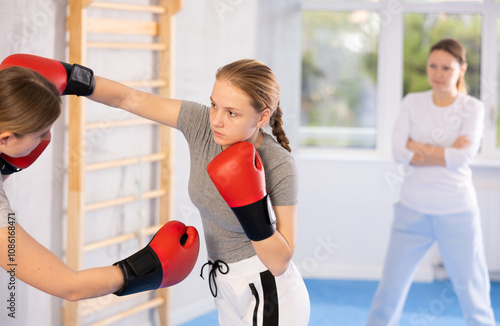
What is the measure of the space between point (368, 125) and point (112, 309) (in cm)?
256

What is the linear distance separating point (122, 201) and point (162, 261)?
147cm

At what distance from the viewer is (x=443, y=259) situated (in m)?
2.99

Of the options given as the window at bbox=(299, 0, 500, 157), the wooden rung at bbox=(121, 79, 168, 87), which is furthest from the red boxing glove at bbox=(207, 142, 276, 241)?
the window at bbox=(299, 0, 500, 157)

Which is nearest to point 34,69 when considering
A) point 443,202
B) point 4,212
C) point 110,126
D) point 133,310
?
point 4,212

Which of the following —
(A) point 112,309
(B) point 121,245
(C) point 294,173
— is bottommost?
(A) point 112,309

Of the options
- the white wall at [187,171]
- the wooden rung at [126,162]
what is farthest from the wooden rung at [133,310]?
the wooden rung at [126,162]

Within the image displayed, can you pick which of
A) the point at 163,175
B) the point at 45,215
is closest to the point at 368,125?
the point at 163,175

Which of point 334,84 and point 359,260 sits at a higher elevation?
point 334,84

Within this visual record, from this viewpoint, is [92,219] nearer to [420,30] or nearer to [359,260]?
[359,260]

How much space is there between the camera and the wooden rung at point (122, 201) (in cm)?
288

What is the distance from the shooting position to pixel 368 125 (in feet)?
15.6

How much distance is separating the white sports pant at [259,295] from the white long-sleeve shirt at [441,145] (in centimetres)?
136

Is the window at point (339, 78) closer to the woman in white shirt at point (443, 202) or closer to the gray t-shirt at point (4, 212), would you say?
the woman in white shirt at point (443, 202)

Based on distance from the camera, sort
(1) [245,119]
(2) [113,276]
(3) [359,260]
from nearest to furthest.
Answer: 1. (2) [113,276]
2. (1) [245,119]
3. (3) [359,260]
